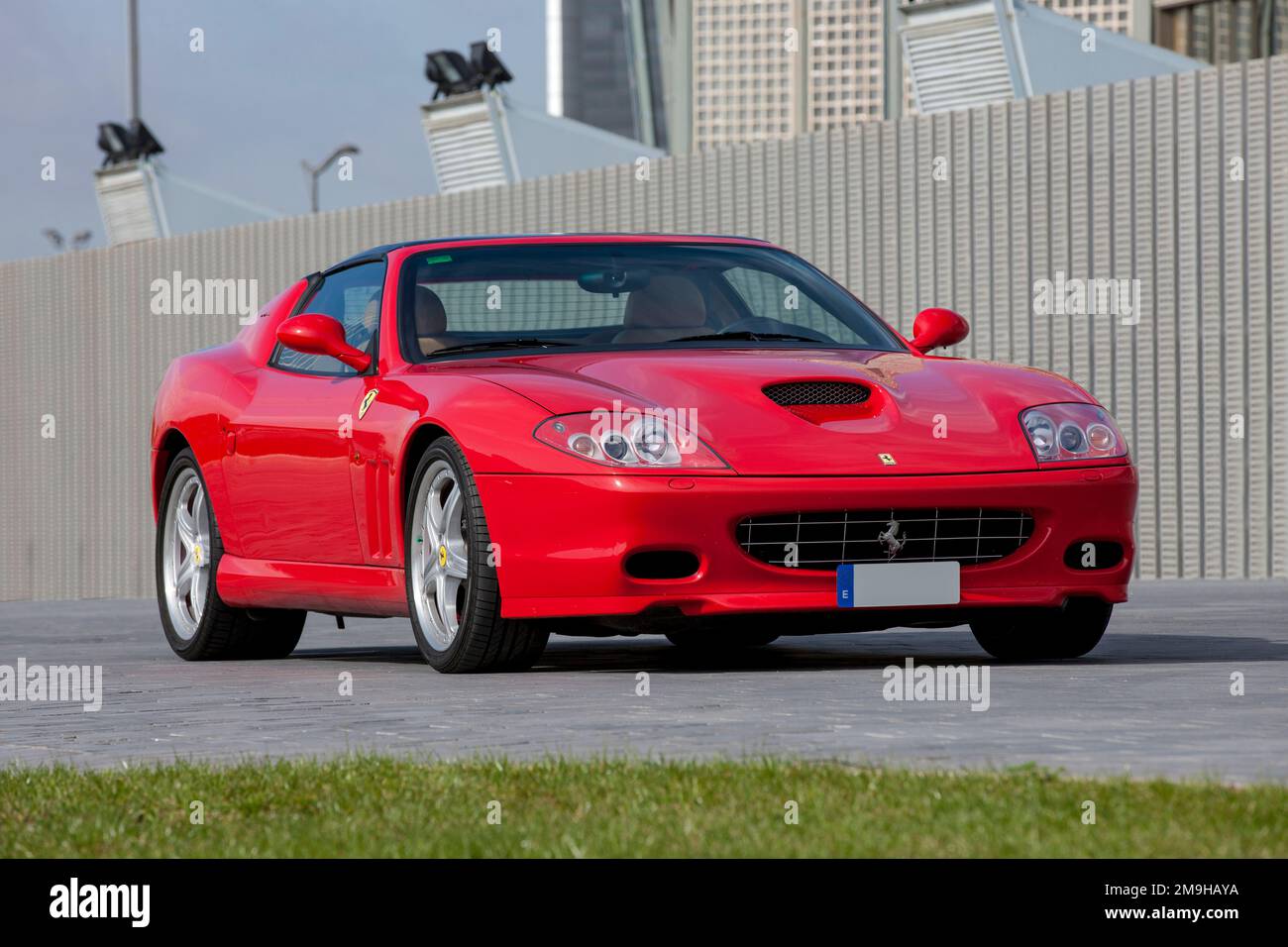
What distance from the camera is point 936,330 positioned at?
8359 mm

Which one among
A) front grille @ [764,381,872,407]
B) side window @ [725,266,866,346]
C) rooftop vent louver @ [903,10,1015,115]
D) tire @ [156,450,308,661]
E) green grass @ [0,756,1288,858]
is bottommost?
tire @ [156,450,308,661]

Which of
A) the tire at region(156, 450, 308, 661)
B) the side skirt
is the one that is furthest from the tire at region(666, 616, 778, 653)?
the tire at region(156, 450, 308, 661)

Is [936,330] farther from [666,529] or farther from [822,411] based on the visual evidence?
[666,529]

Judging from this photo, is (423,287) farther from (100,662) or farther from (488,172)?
(488,172)

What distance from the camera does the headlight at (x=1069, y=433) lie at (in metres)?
7.17

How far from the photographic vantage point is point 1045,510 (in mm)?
7152

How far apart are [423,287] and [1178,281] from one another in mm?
8638

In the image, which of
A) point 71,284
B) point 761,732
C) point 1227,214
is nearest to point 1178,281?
point 1227,214

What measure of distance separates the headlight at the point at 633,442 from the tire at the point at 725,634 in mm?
517

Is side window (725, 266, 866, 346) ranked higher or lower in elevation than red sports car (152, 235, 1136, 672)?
higher

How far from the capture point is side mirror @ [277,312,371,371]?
790 cm

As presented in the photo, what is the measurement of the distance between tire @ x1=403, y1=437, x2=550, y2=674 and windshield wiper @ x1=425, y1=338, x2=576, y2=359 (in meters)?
0.61

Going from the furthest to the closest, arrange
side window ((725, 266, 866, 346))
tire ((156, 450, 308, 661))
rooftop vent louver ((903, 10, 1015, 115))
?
rooftop vent louver ((903, 10, 1015, 115)) → tire ((156, 450, 308, 661)) → side window ((725, 266, 866, 346))

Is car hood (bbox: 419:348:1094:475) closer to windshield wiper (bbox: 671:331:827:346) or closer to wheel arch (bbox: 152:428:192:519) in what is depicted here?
windshield wiper (bbox: 671:331:827:346)
